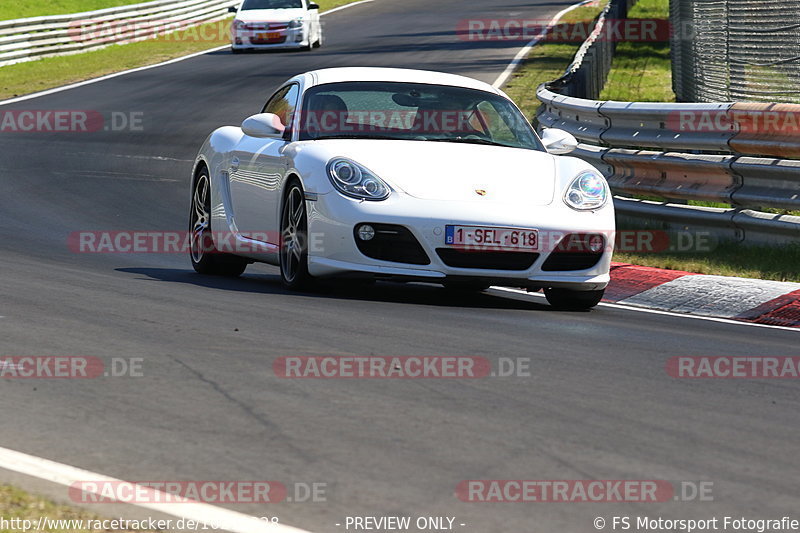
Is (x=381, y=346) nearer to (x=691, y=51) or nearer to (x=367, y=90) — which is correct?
(x=367, y=90)

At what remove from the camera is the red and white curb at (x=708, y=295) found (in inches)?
340

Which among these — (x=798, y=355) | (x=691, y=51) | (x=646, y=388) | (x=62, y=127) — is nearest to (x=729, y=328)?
(x=798, y=355)

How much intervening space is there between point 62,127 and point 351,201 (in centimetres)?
1456

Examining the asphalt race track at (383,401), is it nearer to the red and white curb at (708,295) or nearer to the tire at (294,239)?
the tire at (294,239)

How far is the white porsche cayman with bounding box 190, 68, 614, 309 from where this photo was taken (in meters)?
8.12

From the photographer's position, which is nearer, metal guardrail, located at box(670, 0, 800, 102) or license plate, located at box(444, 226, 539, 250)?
license plate, located at box(444, 226, 539, 250)

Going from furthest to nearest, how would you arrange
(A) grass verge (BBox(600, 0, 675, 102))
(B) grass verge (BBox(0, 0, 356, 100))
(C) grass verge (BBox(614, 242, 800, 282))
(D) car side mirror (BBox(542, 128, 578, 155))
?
(B) grass verge (BBox(0, 0, 356, 100)) → (A) grass verge (BBox(600, 0, 675, 102)) → (C) grass verge (BBox(614, 242, 800, 282)) → (D) car side mirror (BBox(542, 128, 578, 155))

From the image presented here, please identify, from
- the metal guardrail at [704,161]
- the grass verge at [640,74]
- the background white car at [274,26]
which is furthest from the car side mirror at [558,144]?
the background white car at [274,26]

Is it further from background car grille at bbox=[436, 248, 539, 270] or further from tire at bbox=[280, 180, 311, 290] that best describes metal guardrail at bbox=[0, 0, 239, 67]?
background car grille at bbox=[436, 248, 539, 270]

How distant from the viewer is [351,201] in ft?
26.8

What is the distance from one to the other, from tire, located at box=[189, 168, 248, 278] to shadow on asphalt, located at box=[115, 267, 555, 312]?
9cm
